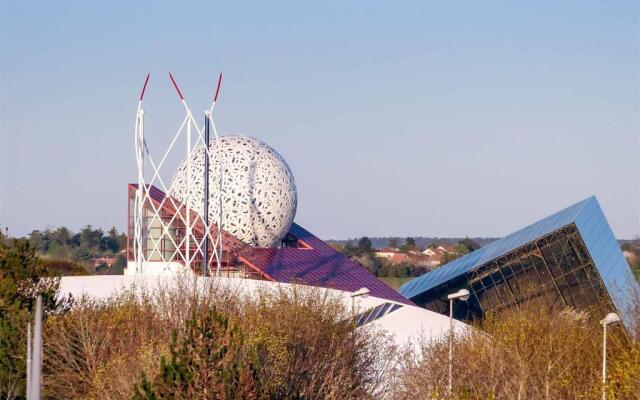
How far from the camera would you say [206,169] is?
3369 centimetres

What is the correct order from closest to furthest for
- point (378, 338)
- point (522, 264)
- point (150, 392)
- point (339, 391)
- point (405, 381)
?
1. point (150, 392)
2. point (339, 391)
3. point (405, 381)
4. point (378, 338)
5. point (522, 264)

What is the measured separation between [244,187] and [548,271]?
34.8 feet

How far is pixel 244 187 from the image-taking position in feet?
115

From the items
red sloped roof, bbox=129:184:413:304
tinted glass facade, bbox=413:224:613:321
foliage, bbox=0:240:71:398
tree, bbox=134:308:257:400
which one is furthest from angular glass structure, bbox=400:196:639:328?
tree, bbox=134:308:257:400

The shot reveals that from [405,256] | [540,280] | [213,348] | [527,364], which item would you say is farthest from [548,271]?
[405,256]

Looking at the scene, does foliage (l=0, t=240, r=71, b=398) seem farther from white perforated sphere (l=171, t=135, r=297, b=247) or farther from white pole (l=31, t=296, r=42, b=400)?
white pole (l=31, t=296, r=42, b=400)

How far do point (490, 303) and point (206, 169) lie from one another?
11852 millimetres

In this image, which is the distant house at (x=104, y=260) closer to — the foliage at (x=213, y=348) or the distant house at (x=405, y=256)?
the distant house at (x=405, y=256)

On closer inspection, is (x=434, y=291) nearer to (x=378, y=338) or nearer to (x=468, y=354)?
(x=378, y=338)

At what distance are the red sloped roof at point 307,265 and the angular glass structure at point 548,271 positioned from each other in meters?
3.46

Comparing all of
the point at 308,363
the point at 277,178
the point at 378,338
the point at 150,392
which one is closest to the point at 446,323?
the point at 378,338

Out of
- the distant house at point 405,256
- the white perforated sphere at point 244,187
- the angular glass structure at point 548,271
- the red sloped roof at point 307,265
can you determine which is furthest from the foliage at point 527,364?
the distant house at point 405,256

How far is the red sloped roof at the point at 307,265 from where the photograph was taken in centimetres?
3556

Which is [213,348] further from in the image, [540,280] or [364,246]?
[364,246]
